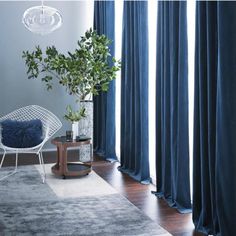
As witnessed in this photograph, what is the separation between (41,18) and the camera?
160 inches

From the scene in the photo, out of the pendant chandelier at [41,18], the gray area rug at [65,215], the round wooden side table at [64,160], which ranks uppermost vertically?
the pendant chandelier at [41,18]

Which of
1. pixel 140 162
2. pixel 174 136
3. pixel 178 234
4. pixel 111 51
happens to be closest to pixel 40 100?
pixel 111 51

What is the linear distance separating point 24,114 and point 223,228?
11.4ft

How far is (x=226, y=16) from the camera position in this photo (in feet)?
9.50

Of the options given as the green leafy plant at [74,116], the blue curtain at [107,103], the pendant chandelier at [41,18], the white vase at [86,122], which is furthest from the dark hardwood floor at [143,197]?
the pendant chandelier at [41,18]

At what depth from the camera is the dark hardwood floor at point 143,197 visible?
3377 mm

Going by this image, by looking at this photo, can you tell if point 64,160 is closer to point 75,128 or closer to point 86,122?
point 75,128

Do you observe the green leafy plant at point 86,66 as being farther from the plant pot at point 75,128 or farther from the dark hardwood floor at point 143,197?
the dark hardwood floor at point 143,197

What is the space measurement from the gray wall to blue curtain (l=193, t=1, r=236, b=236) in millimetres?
3559

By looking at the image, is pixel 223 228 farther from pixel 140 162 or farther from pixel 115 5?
pixel 115 5

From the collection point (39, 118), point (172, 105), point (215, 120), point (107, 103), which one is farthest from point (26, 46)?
point (215, 120)

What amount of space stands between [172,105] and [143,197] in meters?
0.99

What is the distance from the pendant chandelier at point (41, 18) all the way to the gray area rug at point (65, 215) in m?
1.65

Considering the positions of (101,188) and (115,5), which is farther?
(115,5)
